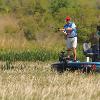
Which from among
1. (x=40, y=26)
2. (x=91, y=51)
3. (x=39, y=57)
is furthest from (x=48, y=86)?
(x=40, y=26)

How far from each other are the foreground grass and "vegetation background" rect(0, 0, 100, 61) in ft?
26.6

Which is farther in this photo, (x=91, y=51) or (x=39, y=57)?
(x=39, y=57)

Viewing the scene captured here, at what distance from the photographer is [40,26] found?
39.2 m

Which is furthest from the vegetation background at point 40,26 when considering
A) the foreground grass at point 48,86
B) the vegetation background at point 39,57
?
the foreground grass at point 48,86

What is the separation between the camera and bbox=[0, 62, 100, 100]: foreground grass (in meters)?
10.3

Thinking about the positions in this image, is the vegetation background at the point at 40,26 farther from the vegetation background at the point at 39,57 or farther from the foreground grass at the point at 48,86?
the foreground grass at the point at 48,86

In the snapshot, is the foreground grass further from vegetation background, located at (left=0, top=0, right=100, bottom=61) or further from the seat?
Result: vegetation background, located at (left=0, top=0, right=100, bottom=61)

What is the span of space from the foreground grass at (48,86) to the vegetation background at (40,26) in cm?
810

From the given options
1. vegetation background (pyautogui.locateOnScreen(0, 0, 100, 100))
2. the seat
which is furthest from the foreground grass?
the seat

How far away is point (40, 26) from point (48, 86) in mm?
27607

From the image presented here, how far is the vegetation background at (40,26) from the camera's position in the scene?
25375 millimetres

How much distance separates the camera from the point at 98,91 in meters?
11.3

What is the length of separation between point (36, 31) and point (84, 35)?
7.65 metres

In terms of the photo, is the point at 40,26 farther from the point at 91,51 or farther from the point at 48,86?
the point at 48,86
